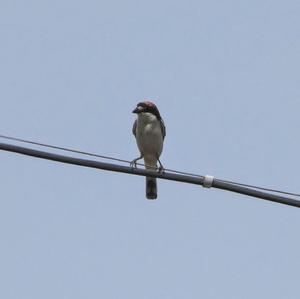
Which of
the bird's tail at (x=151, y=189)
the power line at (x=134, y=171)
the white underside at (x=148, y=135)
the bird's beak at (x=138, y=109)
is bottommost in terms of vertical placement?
the power line at (x=134, y=171)

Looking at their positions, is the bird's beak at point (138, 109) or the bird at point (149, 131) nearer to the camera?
the bird's beak at point (138, 109)

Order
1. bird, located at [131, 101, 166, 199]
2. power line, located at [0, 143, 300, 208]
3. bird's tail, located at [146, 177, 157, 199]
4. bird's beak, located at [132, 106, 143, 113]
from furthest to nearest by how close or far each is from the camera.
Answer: bird's tail, located at [146, 177, 157, 199], bird, located at [131, 101, 166, 199], bird's beak, located at [132, 106, 143, 113], power line, located at [0, 143, 300, 208]

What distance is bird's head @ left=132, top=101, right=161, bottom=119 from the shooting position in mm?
17344

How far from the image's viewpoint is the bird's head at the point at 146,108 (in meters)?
17.3

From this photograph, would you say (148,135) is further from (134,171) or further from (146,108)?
(134,171)

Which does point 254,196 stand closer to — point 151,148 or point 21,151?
point 21,151

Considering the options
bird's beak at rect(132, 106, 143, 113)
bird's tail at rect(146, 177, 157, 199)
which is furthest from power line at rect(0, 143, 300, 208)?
bird's tail at rect(146, 177, 157, 199)

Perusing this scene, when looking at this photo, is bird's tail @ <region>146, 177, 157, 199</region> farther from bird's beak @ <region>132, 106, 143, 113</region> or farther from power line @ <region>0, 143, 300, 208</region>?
power line @ <region>0, 143, 300, 208</region>

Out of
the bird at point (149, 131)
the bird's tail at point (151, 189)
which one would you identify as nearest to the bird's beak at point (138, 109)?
the bird at point (149, 131)

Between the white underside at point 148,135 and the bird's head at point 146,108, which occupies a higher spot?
the bird's head at point 146,108

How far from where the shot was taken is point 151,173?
36.6 feet

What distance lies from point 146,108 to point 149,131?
43 cm

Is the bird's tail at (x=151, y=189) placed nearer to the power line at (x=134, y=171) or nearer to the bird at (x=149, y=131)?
the bird at (x=149, y=131)

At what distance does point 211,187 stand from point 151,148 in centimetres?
719
